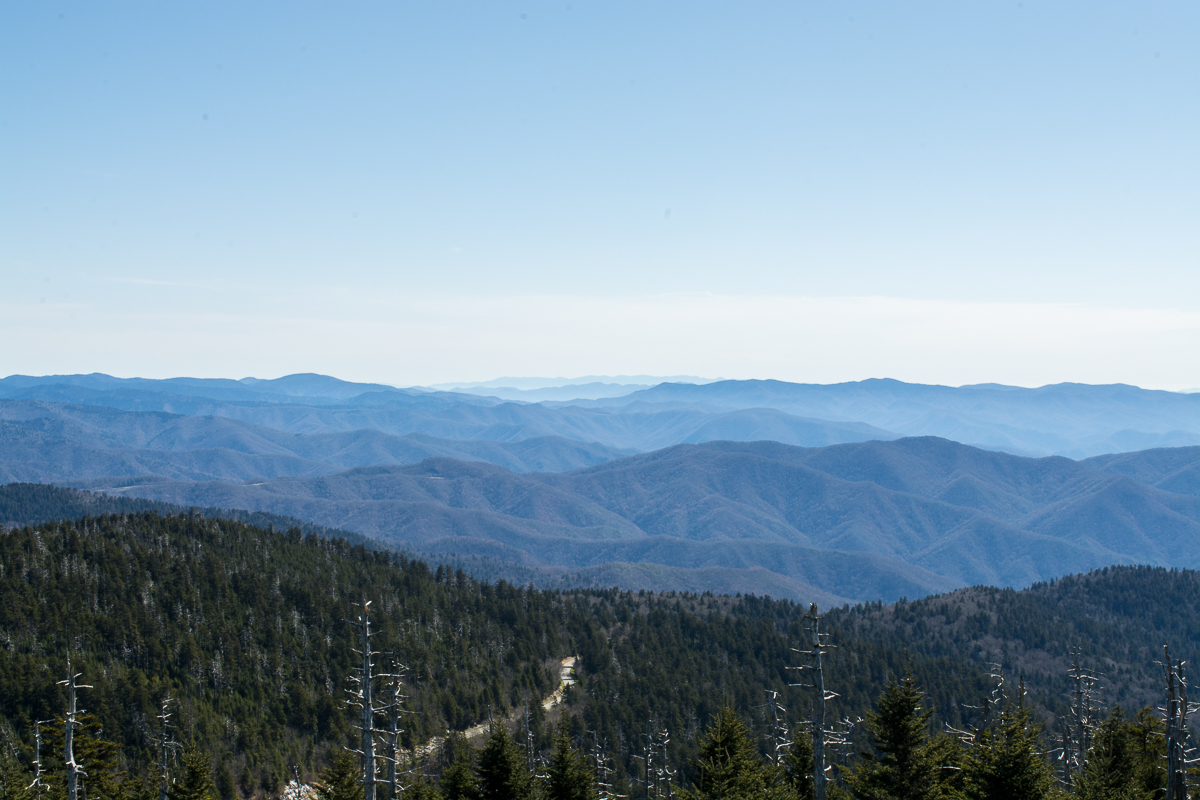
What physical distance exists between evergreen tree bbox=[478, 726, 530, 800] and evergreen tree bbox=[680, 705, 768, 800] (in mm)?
9797

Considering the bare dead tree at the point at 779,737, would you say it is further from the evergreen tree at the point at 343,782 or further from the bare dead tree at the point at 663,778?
the evergreen tree at the point at 343,782

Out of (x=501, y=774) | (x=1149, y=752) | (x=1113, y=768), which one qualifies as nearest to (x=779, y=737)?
(x=1113, y=768)

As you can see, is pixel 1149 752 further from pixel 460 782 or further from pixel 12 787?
pixel 12 787

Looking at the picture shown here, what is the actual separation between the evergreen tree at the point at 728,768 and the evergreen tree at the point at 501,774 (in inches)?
386

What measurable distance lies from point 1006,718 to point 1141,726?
16937 mm

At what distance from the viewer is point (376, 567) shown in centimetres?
17638

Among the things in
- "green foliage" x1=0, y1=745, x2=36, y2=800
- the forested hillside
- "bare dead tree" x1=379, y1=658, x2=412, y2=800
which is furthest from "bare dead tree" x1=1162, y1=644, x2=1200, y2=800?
the forested hillside

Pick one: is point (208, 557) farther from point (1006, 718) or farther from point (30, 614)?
point (1006, 718)

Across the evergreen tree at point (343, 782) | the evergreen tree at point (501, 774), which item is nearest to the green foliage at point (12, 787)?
the evergreen tree at point (343, 782)

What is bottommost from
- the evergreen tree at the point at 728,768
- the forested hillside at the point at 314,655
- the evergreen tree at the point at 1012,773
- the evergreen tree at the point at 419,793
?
the forested hillside at the point at 314,655

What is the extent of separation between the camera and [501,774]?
44.5m

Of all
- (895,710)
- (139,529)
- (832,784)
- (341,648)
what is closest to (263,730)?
(341,648)

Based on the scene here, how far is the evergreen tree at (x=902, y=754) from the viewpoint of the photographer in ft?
118

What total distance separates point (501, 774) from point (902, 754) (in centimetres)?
2152
